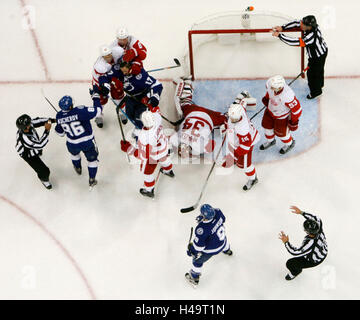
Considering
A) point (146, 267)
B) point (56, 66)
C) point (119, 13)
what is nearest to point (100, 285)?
point (146, 267)

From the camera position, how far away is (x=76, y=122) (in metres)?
4.63

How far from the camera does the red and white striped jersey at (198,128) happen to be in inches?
195

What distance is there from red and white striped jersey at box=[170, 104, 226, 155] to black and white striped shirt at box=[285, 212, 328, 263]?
1205mm

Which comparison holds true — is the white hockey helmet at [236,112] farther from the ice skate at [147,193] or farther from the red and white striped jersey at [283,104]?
the ice skate at [147,193]

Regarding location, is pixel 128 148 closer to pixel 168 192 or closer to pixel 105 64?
pixel 168 192

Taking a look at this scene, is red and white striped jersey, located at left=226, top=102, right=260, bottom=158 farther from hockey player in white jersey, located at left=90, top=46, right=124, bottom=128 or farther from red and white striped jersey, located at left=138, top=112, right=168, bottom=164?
hockey player in white jersey, located at left=90, top=46, right=124, bottom=128

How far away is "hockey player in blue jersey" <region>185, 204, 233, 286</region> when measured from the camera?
13.1 feet

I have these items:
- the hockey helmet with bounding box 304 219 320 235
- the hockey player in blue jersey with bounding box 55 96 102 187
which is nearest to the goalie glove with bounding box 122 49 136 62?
the hockey player in blue jersey with bounding box 55 96 102 187

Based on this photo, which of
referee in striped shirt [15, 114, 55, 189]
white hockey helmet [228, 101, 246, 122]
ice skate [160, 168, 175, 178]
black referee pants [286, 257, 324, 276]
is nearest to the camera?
black referee pants [286, 257, 324, 276]

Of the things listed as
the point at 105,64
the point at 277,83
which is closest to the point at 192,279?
the point at 277,83

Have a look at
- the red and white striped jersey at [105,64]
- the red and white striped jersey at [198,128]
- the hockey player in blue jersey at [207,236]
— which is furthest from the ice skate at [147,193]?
the red and white striped jersey at [105,64]

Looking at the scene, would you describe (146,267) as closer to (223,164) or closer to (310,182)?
(223,164)

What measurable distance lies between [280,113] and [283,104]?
98 mm

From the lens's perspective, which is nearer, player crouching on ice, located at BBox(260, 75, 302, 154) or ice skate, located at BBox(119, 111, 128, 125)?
player crouching on ice, located at BBox(260, 75, 302, 154)
